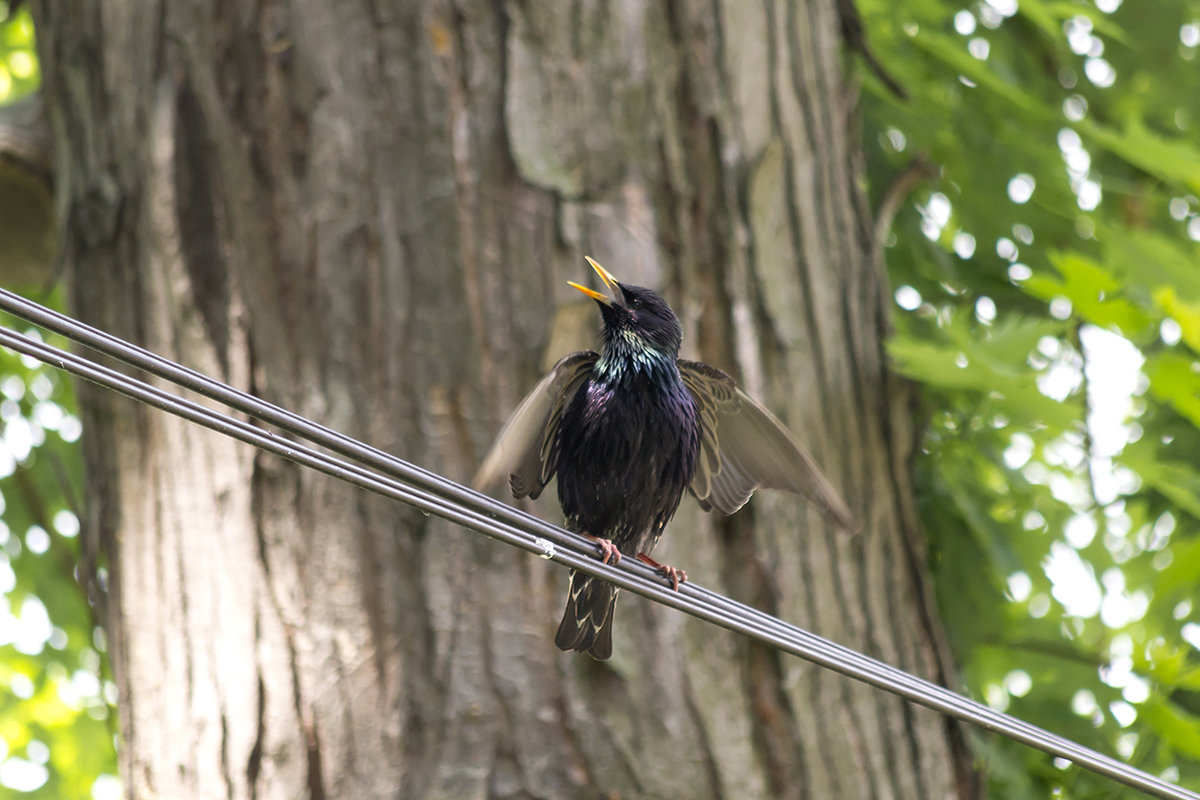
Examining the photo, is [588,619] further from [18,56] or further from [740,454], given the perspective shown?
[18,56]

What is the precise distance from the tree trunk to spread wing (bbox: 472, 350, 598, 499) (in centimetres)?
9

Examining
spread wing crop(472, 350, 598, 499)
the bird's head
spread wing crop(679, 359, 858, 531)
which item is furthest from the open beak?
spread wing crop(679, 359, 858, 531)

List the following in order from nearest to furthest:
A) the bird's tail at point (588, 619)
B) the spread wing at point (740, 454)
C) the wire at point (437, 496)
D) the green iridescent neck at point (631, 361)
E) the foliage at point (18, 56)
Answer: the wire at point (437, 496), the bird's tail at point (588, 619), the spread wing at point (740, 454), the green iridescent neck at point (631, 361), the foliage at point (18, 56)

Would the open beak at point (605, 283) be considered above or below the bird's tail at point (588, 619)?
above

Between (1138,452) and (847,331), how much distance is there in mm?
864

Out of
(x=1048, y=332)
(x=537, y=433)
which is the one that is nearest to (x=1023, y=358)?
(x=1048, y=332)

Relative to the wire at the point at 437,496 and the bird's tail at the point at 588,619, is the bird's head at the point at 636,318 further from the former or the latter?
the wire at the point at 437,496

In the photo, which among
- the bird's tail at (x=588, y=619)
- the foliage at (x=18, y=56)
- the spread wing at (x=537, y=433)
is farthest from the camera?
the foliage at (x=18, y=56)

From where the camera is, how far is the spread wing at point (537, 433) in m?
2.36

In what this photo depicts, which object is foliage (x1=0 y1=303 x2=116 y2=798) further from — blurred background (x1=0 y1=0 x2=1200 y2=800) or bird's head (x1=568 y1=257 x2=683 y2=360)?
bird's head (x1=568 y1=257 x2=683 y2=360)

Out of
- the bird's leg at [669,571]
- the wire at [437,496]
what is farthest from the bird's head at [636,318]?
the wire at [437,496]

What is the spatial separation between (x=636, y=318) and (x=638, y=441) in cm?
31

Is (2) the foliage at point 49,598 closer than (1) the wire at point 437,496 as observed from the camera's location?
No

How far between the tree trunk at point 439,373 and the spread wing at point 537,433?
9 centimetres
